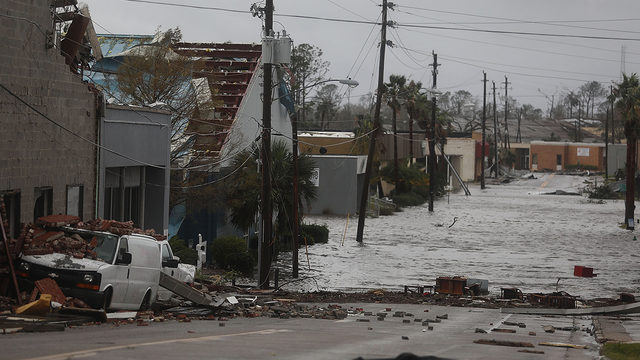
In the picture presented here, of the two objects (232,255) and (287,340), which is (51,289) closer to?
(287,340)

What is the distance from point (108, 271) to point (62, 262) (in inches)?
34.4

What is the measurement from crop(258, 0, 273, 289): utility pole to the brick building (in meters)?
140

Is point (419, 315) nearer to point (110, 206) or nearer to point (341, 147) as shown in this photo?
point (110, 206)

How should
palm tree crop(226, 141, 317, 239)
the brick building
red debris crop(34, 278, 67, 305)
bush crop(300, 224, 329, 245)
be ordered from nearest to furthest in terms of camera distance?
red debris crop(34, 278, 67, 305) → palm tree crop(226, 141, 317, 239) → bush crop(300, 224, 329, 245) → the brick building

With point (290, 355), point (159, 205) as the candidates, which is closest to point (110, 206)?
point (159, 205)

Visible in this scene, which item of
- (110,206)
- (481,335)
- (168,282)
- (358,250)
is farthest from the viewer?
(358,250)

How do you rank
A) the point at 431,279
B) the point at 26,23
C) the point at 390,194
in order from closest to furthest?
the point at 26,23 → the point at 431,279 → the point at 390,194

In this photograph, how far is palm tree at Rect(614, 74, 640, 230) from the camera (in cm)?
6319

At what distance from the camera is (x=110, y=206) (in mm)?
29094

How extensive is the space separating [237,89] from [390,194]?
42846mm

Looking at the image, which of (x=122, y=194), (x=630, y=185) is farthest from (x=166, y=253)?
(x=630, y=185)

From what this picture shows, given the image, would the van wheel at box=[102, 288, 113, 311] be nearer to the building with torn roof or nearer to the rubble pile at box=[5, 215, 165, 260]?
the rubble pile at box=[5, 215, 165, 260]

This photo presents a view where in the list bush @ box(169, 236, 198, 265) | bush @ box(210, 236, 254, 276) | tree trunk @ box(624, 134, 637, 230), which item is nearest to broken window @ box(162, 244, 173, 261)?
bush @ box(169, 236, 198, 265)

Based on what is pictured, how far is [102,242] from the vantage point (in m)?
18.5
